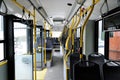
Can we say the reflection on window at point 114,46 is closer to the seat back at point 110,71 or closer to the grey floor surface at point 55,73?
the seat back at point 110,71

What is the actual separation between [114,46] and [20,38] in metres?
2.60

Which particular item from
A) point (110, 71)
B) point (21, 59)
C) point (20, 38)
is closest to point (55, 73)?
point (21, 59)

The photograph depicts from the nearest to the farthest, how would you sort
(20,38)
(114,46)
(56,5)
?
(114,46) → (20,38) → (56,5)

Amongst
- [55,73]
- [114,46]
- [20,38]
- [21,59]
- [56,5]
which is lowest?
[55,73]

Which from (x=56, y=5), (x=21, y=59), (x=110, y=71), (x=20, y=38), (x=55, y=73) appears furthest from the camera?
(x=55, y=73)

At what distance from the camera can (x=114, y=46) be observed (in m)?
3.97

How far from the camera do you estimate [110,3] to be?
287 cm

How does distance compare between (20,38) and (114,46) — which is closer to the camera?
(114,46)

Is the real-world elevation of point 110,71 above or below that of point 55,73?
above

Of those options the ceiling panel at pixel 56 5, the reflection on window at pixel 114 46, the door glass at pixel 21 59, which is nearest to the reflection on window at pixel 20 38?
the door glass at pixel 21 59

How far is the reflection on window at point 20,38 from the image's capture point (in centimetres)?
412

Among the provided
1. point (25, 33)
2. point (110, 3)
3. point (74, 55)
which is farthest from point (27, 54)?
point (110, 3)

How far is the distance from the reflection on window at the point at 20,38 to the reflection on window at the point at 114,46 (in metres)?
2.37

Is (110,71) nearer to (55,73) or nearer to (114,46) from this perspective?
(114,46)
